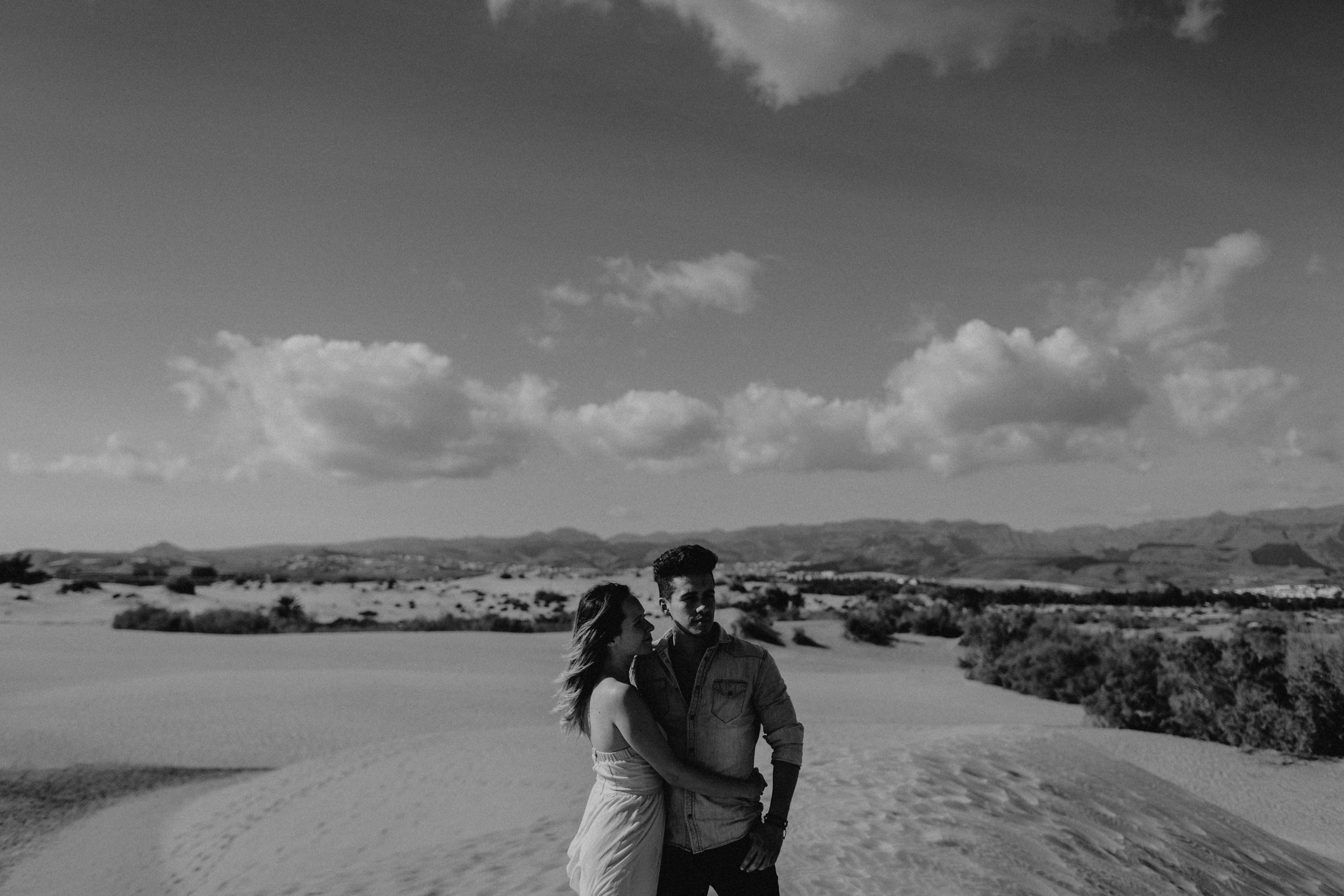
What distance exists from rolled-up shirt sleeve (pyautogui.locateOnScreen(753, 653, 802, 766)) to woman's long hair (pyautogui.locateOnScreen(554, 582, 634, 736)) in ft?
1.98

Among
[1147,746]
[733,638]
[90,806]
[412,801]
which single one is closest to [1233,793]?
[1147,746]

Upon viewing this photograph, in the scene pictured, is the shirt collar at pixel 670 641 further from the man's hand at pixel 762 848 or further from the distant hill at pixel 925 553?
the distant hill at pixel 925 553

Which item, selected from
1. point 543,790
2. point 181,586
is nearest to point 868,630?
point 543,790

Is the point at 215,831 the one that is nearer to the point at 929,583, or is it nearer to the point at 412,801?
the point at 412,801

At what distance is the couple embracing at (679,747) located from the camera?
10.5 ft

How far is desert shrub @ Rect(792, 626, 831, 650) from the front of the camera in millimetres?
25000

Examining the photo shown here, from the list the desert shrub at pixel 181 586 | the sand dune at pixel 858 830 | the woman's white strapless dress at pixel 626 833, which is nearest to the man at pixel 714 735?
the woman's white strapless dress at pixel 626 833

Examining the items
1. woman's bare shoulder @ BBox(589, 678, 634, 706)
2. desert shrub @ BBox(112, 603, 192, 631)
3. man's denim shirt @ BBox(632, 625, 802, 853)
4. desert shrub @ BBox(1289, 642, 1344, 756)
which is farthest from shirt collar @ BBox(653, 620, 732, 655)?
desert shrub @ BBox(112, 603, 192, 631)

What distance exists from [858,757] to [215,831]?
229 inches

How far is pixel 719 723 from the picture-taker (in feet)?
10.9

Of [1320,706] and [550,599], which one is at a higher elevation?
[1320,706]

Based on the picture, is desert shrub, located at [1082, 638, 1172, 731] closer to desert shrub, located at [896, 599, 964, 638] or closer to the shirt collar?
the shirt collar

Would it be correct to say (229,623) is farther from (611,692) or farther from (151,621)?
(611,692)

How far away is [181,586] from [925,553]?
97.6 meters
